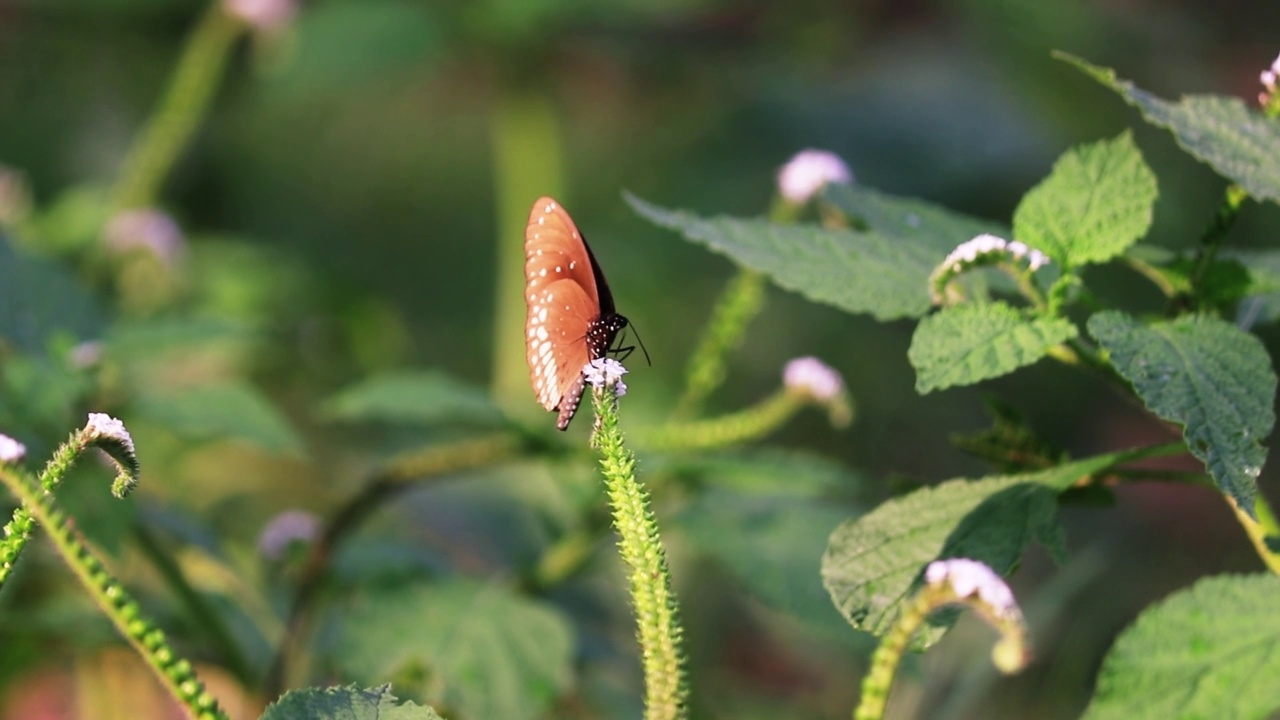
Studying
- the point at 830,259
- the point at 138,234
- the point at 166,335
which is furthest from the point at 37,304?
the point at 830,259

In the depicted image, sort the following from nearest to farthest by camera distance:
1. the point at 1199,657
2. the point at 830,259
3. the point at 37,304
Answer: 1. the point at 1199,657
2. the point at 830,259
3. the point at 37,304

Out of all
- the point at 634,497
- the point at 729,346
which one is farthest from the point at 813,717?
the point at 634,497

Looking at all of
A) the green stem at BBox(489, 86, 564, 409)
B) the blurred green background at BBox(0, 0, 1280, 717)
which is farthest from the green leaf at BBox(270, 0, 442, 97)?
the green stem at BBox(489, 86, 564, 409)

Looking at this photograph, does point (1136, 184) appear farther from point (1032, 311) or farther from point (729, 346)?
point (729, 346)

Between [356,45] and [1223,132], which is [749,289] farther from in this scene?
[356,45]

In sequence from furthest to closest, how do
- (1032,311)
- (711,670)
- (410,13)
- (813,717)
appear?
(410,13) → (711,670) → (813,717) → (1032,311)

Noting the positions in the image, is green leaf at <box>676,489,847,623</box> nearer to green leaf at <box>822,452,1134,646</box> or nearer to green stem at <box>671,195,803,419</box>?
green stem at <box>671,195,803,419</box>
